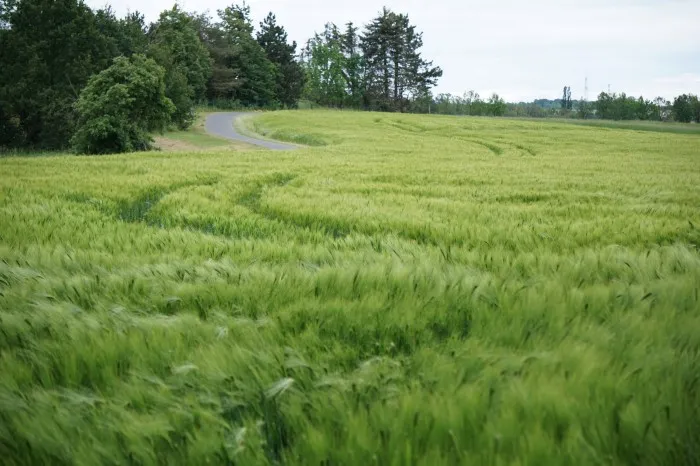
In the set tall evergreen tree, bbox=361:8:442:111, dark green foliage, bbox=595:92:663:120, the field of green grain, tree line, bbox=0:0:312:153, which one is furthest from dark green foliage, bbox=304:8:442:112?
the field of green grain

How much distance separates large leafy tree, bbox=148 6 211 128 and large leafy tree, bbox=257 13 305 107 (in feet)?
84.2

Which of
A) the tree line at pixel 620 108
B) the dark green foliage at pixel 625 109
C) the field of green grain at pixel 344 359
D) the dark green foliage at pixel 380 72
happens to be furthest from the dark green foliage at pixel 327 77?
the field of green grain at pixel 344 359

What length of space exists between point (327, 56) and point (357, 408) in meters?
106

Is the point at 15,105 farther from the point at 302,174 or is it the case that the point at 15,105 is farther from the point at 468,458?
the point at 468,458

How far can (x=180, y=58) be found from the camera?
2359 inches

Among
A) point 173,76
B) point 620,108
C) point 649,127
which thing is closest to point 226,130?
point 173,76

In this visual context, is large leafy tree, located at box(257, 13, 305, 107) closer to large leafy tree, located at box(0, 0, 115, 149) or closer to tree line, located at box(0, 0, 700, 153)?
tree line, located at box(0, 0, 700, 153)

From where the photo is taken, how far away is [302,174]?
12.3 m

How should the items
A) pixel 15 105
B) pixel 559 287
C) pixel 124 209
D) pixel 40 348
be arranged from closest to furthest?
pixel 40 348
pixel 559 287
pixel 124 209
pixel 15 105

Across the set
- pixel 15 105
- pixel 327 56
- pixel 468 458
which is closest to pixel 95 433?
pixel 468 458

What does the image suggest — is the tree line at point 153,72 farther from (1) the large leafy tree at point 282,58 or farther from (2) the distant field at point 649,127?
(2) the distant field at point 649,127

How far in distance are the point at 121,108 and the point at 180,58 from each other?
38.2 metres

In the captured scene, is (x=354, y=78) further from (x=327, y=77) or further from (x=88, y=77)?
(x=88, y=77)

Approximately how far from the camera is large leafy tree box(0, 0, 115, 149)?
129ft
